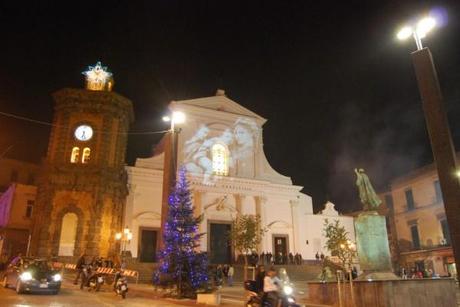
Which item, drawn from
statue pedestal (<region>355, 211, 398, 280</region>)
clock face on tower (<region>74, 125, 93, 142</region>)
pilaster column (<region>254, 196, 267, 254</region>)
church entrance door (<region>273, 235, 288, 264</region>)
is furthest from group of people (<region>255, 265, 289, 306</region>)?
church entrance door (<region>273, 235, 288, 264</region>)

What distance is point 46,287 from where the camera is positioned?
14117mm

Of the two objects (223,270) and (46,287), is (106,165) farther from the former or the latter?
(46,287)

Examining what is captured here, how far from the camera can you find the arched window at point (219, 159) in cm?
3616

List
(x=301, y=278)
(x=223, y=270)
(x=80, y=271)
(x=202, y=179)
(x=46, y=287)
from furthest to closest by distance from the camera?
(x=202, y=179)
(x=301, y=278)
(x=223, y=270)
(x=80, y=271)
(x=46, y=287)

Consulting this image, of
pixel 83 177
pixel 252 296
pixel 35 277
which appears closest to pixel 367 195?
pixel 252 296

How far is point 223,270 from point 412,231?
21954 mm

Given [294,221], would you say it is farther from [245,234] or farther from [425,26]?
[425,26]

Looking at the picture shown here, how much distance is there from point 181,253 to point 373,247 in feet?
23.8

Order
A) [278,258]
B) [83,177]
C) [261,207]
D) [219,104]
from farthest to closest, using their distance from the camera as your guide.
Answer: [219,104]
[261,207]
[278,258]
[83,177]

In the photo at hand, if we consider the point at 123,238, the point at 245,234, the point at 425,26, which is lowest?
the point at 123,238

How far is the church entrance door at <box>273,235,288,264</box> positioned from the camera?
34.7 metres

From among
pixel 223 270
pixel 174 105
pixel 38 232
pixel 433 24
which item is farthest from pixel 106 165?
pixel 433 24

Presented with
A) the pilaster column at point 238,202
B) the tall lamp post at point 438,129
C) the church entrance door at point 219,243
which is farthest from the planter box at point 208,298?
the pilaster column at point 238,202

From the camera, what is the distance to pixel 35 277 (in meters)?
14.2
